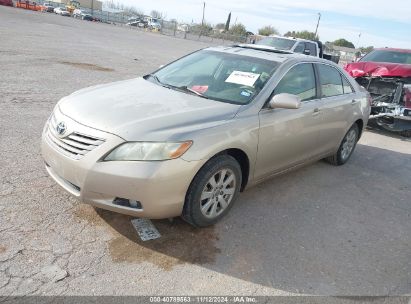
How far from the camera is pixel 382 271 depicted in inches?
139

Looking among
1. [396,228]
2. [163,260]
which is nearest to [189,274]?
[163,260]

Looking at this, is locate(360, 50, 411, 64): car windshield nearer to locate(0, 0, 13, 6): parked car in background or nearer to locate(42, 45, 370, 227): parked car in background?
locate(42, 45, 370, 227): parked car in background

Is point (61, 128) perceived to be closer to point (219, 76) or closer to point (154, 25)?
point (219, 76)

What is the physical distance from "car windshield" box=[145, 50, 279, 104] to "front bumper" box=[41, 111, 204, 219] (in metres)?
1.10

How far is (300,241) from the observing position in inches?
150

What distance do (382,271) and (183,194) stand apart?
1.91 meters

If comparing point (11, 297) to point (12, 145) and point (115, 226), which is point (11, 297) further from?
point (12, 145)

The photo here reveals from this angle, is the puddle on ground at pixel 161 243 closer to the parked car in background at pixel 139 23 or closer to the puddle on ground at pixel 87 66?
the puddle on ground at pixel 87 66

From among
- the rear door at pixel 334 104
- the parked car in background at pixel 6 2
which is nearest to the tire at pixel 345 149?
the rear door at pixel 334 104

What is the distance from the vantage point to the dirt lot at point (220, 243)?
117 inches

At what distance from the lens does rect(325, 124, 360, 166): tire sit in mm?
6059

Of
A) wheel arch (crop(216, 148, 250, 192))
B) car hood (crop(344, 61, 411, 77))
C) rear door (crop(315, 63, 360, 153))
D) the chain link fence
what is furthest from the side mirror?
the chain link fence

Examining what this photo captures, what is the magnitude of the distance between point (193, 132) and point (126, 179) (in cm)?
69

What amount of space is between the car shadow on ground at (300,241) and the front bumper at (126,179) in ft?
1.25
